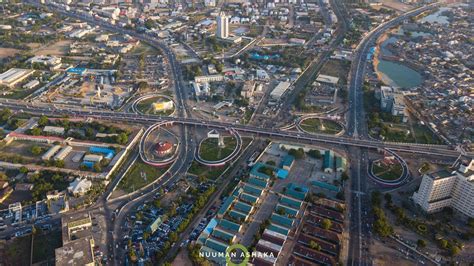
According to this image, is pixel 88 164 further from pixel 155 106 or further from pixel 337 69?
pixel 337 69

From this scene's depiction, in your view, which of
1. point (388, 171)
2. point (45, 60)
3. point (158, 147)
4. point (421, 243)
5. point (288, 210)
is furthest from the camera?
point (45, 60)

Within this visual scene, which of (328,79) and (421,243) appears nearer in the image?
(421,243)

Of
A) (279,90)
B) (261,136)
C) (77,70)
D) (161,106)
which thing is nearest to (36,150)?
(161,106)

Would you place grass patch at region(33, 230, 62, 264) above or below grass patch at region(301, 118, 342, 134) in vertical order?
below

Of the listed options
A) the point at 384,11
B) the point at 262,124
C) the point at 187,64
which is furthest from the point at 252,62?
the point at 384,11

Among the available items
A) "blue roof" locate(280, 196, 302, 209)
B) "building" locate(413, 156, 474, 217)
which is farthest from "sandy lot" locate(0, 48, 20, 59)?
"building" locate(413, 156, 474, 217)

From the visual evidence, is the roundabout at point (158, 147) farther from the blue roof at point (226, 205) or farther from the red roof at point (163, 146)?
the blue roof at point (226, 205)

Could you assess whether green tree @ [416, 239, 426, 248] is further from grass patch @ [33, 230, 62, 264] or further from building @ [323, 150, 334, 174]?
grass patch @ [33, 230, 62, 264]
